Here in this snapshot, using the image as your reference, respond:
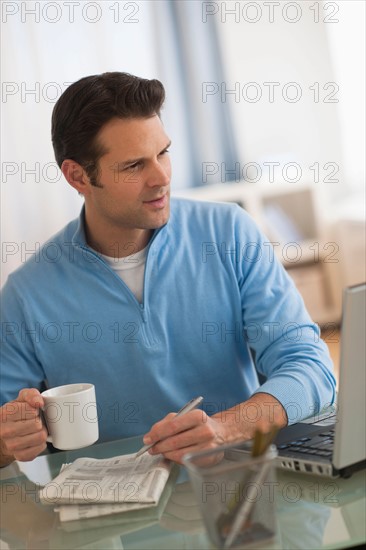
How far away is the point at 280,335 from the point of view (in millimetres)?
1671

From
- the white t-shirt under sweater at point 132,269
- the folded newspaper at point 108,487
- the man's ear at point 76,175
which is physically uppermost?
the man's ear at point 76,175

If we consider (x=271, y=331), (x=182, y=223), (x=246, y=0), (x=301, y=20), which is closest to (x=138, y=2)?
(x=246, y=0)

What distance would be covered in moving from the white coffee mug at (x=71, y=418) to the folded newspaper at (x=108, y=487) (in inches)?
2.2

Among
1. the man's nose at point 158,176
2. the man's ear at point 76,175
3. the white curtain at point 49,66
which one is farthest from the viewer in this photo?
the white curtain at point 49,66

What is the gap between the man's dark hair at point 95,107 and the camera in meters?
1.76

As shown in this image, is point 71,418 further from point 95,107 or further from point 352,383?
point 95,107

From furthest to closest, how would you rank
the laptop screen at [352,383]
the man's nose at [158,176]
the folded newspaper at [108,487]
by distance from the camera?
the man's nose at [158,176], the folded newspaper at [108,487], the laptop screen at [352,383]

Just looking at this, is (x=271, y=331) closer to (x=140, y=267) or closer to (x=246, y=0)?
(x=140, y=267)

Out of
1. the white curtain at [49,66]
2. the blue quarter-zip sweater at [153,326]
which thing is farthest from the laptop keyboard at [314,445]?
the white curtain at [49,66]

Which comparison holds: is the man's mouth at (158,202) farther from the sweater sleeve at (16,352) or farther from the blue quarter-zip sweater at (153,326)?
the sweater sleeve at (16,352)

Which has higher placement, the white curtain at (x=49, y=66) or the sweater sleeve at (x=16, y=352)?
the white curtain at (x=49, y=66)

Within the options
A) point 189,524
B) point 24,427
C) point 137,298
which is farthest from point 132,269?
point 189,524

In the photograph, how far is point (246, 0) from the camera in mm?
4688

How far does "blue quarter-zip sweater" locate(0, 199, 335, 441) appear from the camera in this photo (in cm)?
175
